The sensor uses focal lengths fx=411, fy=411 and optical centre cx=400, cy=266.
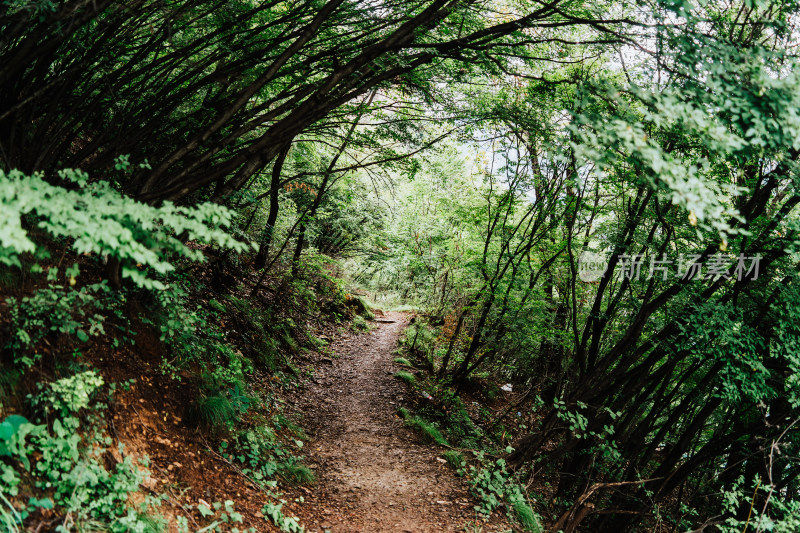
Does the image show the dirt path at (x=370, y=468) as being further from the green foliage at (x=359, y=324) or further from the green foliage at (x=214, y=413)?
the green foliage at (x=359, y=324)

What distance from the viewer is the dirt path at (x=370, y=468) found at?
15.9 feet

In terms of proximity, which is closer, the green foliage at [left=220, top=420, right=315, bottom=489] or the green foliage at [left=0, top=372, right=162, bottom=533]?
the green foliage at [left=0, top=372, right=162, bottom=533]

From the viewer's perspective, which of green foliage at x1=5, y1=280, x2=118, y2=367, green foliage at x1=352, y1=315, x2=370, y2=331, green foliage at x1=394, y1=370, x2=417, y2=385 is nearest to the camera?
green foliage at x1=5, y1=280, x2=118, y2=367

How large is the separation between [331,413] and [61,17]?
21.5ft

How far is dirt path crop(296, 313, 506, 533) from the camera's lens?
4840 millimetres

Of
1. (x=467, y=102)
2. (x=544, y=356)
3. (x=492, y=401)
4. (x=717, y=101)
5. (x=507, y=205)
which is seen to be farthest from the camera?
(x=492, y=401)

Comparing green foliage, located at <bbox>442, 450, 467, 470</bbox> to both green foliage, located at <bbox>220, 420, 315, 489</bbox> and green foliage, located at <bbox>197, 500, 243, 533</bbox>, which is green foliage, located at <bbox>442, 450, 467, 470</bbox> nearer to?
green foliage, located at <bbox>220, 420, 315, 489</bbox>

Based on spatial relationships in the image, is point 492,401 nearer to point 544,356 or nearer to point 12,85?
point 544,356

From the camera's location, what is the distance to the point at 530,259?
926cm

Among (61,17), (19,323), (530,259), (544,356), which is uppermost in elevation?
(61,17)

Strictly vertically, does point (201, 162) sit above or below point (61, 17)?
below

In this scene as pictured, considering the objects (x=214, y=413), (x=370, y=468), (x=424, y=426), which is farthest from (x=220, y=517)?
(x=424, y=426)

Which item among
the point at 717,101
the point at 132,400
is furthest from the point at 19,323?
the point at 717,101

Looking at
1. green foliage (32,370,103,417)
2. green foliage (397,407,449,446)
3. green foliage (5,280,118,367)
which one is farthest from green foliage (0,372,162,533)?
green foliage (397,407,449,446)
